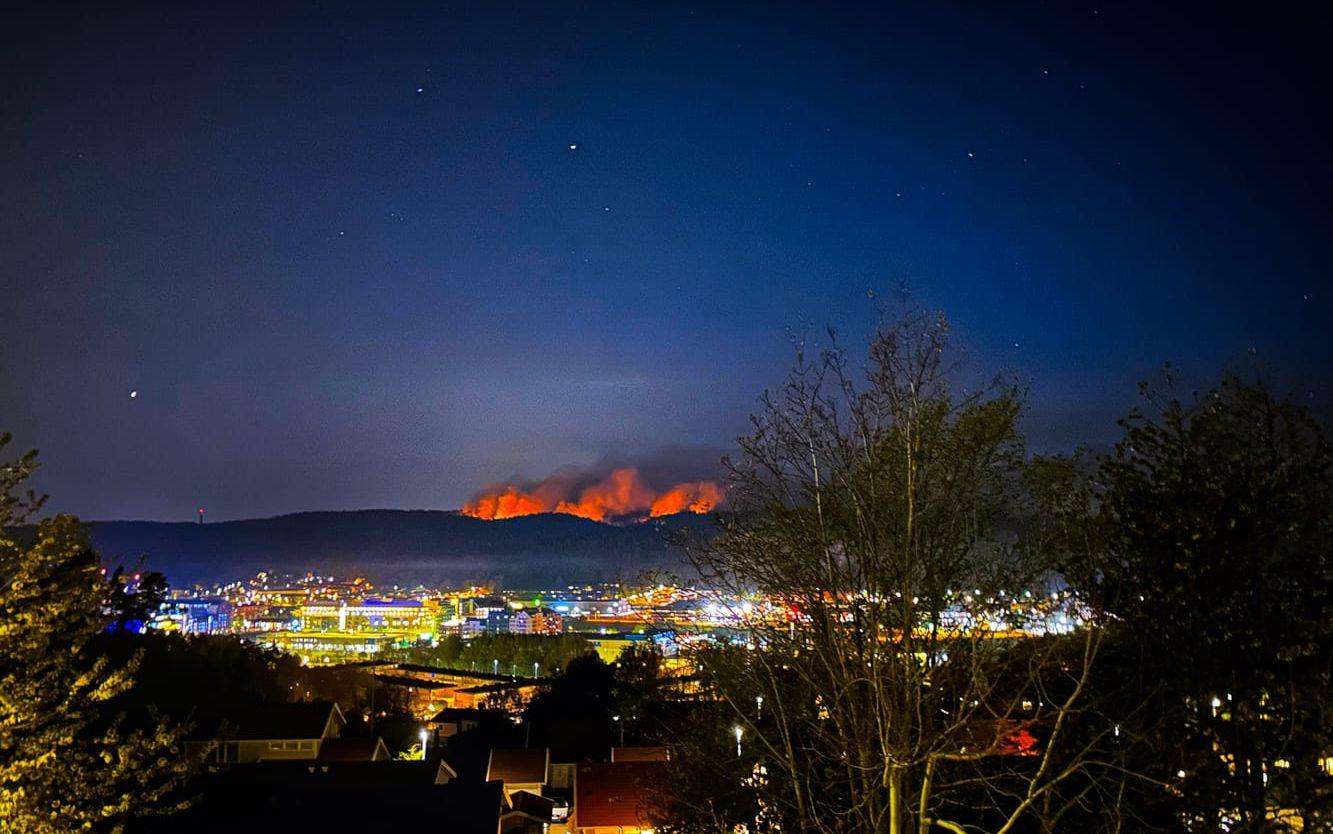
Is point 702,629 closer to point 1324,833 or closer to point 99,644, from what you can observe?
point 1324,833

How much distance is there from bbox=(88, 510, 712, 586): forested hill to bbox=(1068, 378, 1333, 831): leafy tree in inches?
4620

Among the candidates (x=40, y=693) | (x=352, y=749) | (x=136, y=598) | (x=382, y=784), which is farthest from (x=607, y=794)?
(x=136, y=598)

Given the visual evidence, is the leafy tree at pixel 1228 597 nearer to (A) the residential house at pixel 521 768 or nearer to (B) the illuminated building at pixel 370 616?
(A) the residential house at pixel 521 768

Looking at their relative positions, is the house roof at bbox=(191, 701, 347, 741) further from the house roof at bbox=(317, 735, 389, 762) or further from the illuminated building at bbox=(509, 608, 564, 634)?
the illuminated building at bbox=(509, 608, 564, 634)

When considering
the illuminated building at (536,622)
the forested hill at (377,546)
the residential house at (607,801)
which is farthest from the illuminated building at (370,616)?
the residential house at (607,801)

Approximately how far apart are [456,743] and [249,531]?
530 feet

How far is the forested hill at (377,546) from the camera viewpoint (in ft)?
462

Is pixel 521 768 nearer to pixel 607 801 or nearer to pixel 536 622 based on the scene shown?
pixel 607 801

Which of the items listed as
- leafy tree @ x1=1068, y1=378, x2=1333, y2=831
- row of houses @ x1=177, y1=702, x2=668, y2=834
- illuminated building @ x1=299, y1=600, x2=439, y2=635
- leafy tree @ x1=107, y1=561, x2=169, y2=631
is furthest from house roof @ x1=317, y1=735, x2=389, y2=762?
illuminated building @ x1=299, y1=600, x2=439, y2=635

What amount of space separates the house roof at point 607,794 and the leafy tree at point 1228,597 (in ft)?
38.8

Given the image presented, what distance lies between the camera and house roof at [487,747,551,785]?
2297 centimetres

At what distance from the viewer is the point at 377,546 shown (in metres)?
169

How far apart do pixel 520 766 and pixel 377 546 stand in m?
155

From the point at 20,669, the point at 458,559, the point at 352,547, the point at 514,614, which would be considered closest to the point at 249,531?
the point at 352,547
